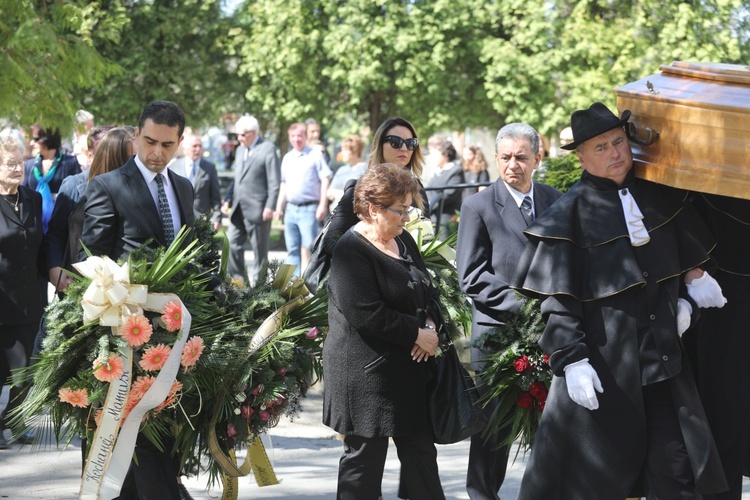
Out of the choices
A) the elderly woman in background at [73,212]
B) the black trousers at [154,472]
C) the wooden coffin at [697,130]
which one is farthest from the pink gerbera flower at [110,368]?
the wooden coffin at [697,130]

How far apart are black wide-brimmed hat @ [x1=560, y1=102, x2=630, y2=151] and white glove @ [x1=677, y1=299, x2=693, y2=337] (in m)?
0.81

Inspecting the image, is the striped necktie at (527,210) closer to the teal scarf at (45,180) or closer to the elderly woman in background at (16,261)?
the elderly woman in background at (16,261)

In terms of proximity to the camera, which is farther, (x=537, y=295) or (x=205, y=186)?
(x=205, y=186)

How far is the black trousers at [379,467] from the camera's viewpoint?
16.9ft

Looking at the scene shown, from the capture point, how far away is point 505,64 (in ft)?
62.4

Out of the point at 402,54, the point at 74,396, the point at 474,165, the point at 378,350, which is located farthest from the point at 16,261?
the point at 402,54

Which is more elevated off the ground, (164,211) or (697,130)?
(697,130)

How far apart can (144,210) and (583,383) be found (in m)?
2.34

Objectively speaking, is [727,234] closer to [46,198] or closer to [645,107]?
[645,107]

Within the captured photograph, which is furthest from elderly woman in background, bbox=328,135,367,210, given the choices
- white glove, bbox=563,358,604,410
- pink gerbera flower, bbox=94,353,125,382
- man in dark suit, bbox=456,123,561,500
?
white glove, bbox=563,358,604,410

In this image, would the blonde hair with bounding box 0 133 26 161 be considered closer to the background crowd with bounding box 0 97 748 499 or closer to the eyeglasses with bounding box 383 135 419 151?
the background crowd with bounding box 0 97 748 499

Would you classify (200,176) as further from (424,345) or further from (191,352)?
(424,345)

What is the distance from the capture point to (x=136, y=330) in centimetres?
505

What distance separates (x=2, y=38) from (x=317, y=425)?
3.84 meters
